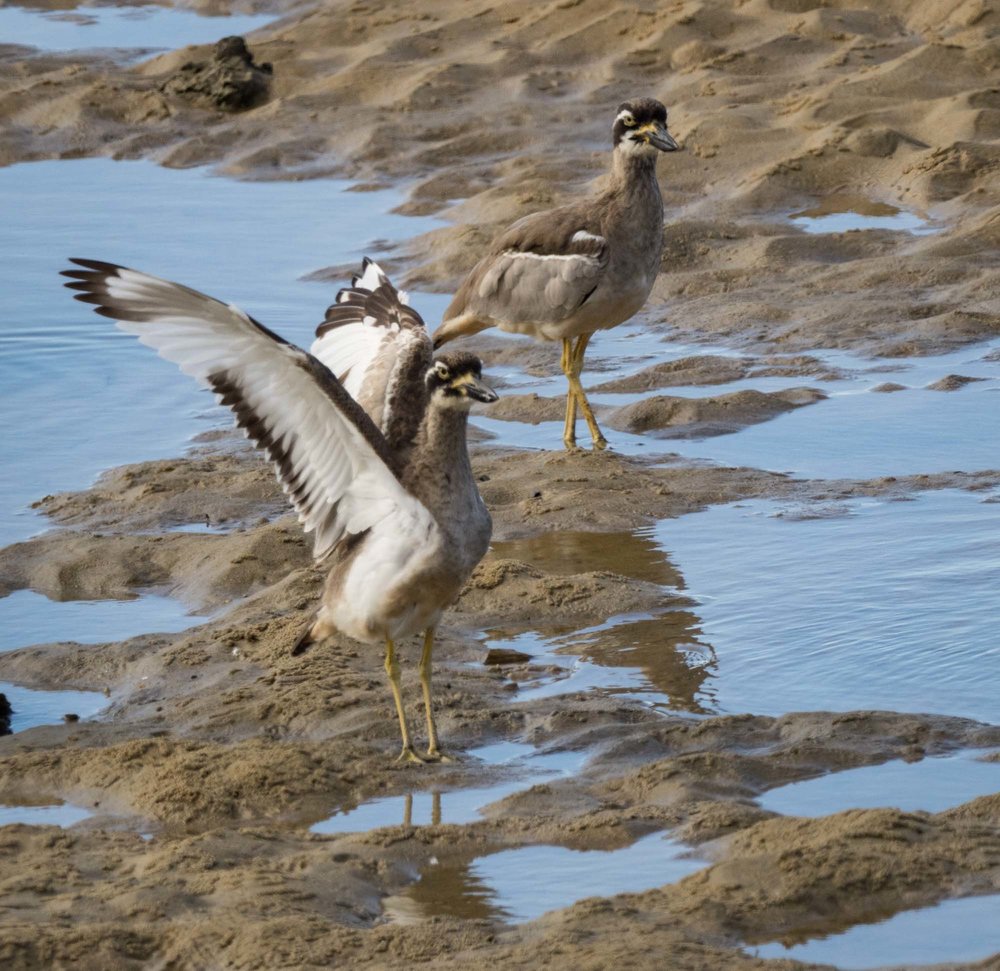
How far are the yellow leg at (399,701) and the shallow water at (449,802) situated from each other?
0.22 m

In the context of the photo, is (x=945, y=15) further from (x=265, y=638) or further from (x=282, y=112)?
(x=265, y=638)

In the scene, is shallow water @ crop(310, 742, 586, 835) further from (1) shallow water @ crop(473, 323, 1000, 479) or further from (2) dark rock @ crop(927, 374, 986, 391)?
(2) dark rock @ crop(927, 374, 986, 391)

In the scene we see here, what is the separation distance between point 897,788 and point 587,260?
16.4ft

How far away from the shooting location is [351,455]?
6398mm

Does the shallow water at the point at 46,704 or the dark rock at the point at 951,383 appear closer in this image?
the shallow water at the point at 46,704

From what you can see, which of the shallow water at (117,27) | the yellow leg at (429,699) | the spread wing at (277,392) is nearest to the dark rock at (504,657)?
the yellow leg at (429,699)

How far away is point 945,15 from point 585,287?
778 centimetres

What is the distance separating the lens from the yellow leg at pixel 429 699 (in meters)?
6.54

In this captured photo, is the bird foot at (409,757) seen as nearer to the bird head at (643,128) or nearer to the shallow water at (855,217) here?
the bird head at (643,128)

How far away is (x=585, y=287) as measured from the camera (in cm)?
1038

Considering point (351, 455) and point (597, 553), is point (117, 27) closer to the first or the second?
point (597, 553)

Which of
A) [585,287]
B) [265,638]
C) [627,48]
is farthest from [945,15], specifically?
[265,638]

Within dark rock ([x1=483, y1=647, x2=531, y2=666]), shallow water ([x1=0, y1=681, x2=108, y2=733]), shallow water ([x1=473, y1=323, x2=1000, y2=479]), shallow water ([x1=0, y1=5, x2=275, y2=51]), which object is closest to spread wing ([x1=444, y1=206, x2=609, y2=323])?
shallow water ([x1=473, y1=323, x2=1000, y2=479])

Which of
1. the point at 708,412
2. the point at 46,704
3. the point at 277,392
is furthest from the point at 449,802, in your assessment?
the point at 708,412
